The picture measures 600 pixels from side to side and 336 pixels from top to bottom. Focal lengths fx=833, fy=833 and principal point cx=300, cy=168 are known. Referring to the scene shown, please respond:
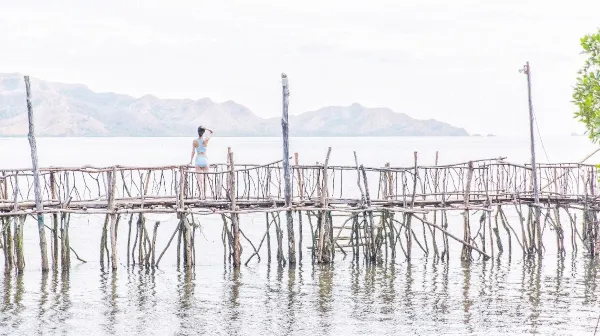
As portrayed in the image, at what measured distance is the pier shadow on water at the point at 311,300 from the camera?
16984 millimetres

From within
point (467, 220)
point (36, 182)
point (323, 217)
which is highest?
point (36, 182)

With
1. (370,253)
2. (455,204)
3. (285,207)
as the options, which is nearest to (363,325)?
(285,207)

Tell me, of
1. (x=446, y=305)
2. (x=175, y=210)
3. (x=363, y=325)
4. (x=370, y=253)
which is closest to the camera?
(x=363, y=325)

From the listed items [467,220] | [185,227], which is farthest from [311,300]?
[467,220]

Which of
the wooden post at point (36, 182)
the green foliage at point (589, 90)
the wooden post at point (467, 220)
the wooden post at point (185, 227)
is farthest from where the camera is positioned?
the wooden post at point (467, 220)

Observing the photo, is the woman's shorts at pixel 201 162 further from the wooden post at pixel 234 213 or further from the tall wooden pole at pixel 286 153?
the tall wooden pole at pixel 286 153

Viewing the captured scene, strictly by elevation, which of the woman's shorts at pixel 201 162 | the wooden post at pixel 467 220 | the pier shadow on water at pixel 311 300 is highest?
the woman's shorts at pixel 201 162

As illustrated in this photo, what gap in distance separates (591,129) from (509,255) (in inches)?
656

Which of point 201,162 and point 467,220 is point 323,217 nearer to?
point 201,162

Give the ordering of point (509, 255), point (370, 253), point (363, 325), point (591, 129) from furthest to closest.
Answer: point (509, 255) < point (370, 253) < point (363, 325) < point (591, 129)

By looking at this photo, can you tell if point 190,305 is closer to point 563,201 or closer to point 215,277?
point 215,277

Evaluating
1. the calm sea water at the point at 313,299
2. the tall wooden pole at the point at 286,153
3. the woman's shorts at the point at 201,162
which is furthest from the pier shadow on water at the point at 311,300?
the woman's shorts at the point at 201,162

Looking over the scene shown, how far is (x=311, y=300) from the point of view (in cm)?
1961

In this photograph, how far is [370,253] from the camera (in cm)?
2470
